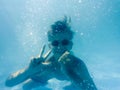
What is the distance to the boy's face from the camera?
4.87m

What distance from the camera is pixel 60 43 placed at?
16.1 feet

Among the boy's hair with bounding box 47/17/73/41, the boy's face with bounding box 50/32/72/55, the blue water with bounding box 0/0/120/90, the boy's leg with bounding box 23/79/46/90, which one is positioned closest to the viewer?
the boy's face with bounding box 50/32/72/55

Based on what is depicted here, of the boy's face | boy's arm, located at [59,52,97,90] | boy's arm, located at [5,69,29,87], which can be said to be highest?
the boy's face

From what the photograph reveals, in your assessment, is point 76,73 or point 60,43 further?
point 60,43

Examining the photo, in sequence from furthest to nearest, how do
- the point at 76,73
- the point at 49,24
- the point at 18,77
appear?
the point at 49,24 < the point at 18,77 < the point at 76,73

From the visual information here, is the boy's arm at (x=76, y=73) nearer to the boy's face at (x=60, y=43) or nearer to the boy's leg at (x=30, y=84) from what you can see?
the boy's face at (x=60, y=43)

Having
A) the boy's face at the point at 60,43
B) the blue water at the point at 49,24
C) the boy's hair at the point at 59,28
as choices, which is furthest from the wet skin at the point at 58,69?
the blue water at the point at 49,24

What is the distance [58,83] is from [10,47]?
8.92m

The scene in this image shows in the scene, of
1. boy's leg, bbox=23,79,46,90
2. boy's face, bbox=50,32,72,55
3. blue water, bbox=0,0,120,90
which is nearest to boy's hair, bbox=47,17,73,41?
boy's face, bbox=50,32,72,55

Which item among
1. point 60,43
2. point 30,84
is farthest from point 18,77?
point 60,43

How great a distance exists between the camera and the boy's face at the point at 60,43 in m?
4.87

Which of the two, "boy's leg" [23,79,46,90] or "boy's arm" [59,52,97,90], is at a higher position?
"boy's leg" [23,79,46,90]

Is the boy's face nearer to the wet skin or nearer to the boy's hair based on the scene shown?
the wet skin

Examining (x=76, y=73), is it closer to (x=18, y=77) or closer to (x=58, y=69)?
(x=58, y=69)
